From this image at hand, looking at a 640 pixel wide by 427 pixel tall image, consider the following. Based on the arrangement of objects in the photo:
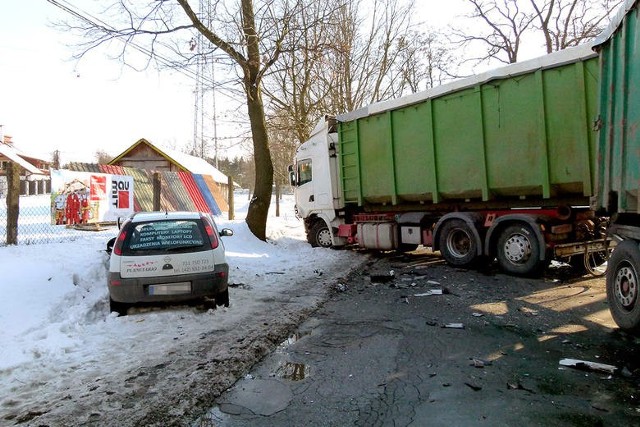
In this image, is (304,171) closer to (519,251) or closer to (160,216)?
(519,251)

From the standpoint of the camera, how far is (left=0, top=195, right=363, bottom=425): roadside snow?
359 centimetres

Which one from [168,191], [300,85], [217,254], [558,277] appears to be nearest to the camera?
[217,254]

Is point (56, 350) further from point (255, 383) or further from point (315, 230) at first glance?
point (315, 230)

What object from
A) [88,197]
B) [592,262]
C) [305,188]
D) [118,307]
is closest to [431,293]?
[592,262]

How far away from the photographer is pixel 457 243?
9.91 metres

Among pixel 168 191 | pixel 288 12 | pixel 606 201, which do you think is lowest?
pixel 606 201

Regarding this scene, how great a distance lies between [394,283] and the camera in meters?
8.42

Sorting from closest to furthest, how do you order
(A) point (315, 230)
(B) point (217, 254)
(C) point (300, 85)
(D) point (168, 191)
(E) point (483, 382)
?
(E) point (483, 382), (B) point (217, 254), (A) point (315, 230), (D) point (168, 191), (C) point (300, 85)

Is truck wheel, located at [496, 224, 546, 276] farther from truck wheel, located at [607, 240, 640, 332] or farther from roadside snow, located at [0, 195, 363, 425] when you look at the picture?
roadside snow, located at [0, 195, 363, 425]

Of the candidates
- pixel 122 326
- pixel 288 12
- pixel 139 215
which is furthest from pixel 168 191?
pixel 122 326

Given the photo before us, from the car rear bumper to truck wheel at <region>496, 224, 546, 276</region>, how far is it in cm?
551

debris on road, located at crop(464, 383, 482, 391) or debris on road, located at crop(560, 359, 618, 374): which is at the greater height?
debris on road, located at crop(560, 359, 618, 374)

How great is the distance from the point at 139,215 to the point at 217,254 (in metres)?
1.36

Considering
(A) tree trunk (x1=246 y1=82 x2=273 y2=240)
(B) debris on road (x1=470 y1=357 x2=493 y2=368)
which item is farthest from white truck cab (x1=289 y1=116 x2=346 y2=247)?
(B) debris on road (x1=470 y1=357 x2=493 y2=368)
